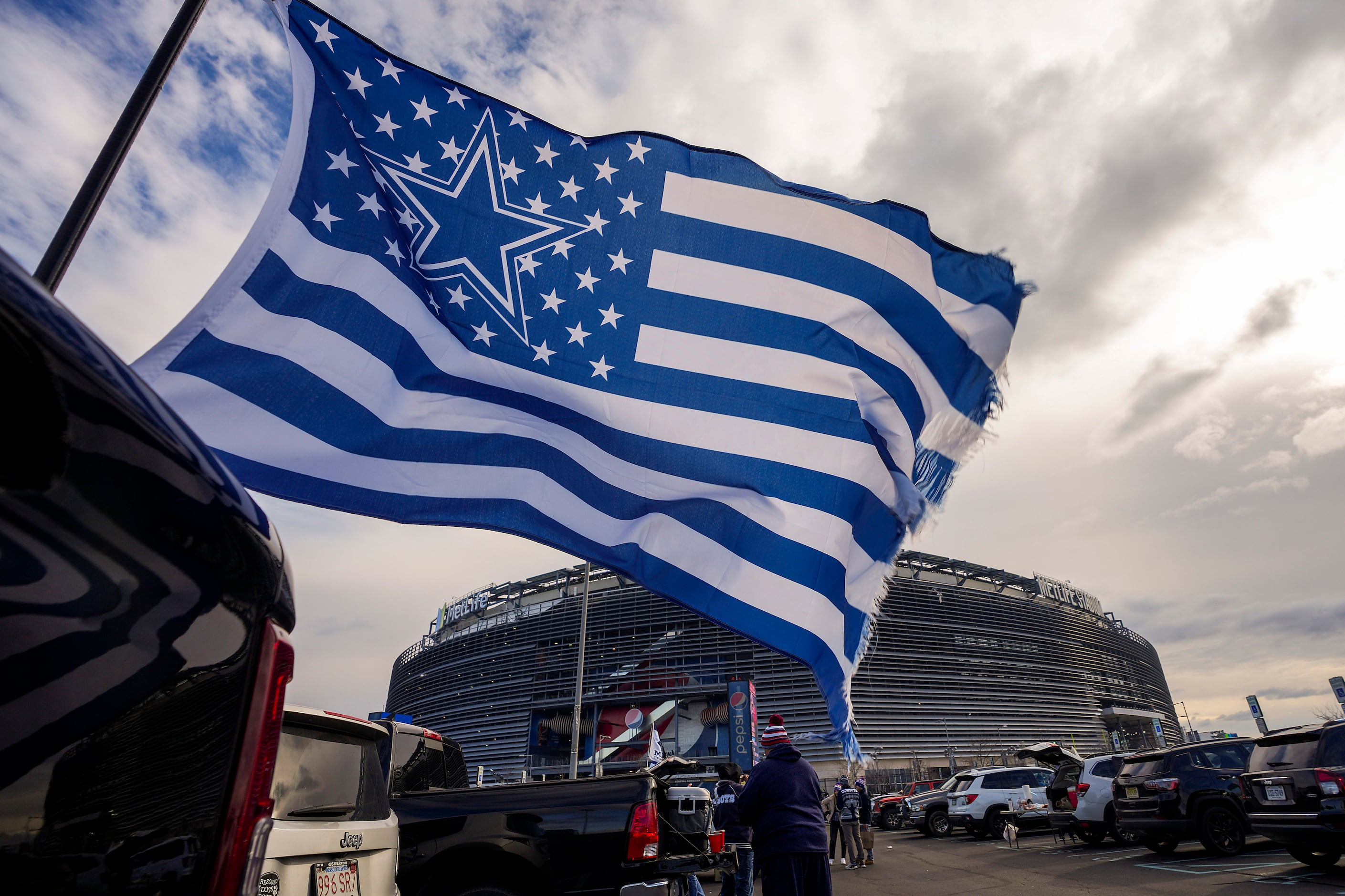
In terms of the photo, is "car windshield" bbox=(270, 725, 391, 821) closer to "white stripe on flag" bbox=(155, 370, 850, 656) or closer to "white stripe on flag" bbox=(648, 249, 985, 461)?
"white stripe on flag" bbox=(155, 370, 850, 656)

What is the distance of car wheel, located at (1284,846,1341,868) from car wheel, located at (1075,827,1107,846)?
15.4 ft

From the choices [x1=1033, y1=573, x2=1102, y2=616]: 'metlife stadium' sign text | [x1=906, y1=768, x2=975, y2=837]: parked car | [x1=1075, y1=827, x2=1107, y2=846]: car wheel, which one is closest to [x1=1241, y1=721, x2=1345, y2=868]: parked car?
[x1=1075, y1=827, x2=1107, y2=846]: car wheel

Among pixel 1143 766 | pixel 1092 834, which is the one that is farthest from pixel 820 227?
pixel 1092 834

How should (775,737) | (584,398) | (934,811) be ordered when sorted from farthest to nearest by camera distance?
(934,811) → (775,737) → (584,398)

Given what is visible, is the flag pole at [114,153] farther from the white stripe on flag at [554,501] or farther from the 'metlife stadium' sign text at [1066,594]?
the 'metlife stadium' sign text at [1066,594]

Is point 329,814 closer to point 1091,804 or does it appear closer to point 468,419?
point 468,419

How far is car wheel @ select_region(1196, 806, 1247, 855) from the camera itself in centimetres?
1033

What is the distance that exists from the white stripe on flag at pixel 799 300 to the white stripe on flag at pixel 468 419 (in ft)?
3.99

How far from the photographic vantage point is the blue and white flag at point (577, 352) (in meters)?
Result: 4.09

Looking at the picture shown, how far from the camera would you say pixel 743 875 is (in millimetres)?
7676

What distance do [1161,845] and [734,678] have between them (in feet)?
124

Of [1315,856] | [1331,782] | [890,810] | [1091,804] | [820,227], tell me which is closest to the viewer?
[820,227]

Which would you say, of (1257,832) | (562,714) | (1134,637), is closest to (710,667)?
(562,714)

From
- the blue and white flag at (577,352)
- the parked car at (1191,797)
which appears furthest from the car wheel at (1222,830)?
the blue and white flag at (577,352)
